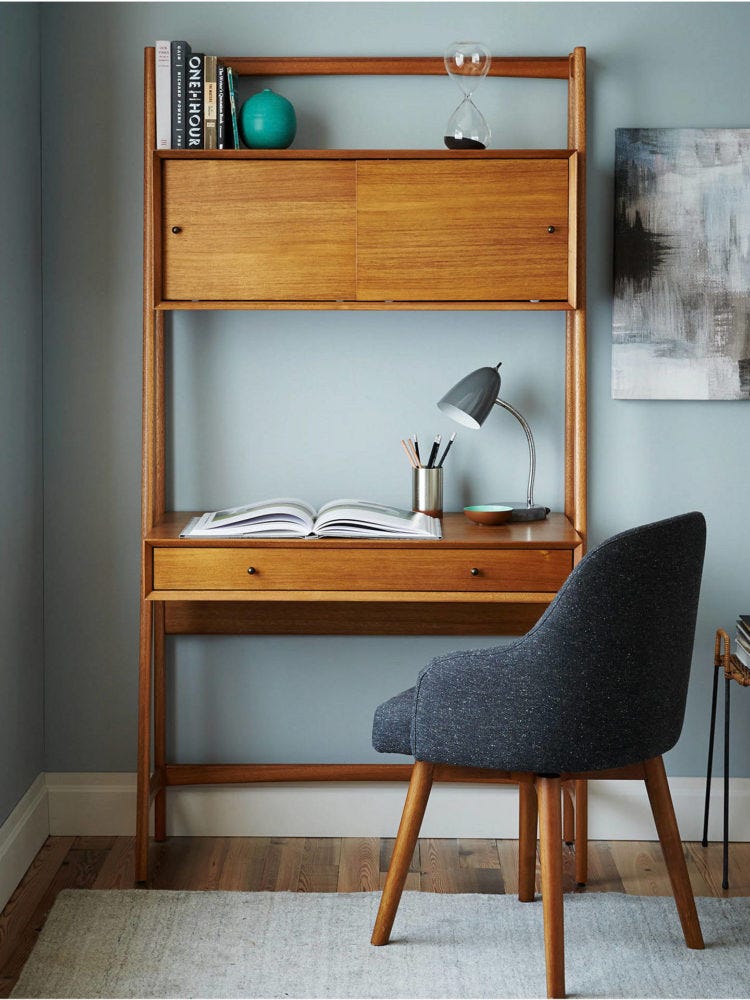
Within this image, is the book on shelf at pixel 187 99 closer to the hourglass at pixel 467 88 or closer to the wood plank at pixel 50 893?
the hourglass at pixel 467 88

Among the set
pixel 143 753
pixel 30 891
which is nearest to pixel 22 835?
pixel 30 891

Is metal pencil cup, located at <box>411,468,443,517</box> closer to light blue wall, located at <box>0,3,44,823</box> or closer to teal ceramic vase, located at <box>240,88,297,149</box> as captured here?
teal ceramic vase, located at <box>240,88,297,149</box>

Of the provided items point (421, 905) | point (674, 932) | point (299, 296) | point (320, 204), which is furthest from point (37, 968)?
point (320, 204)

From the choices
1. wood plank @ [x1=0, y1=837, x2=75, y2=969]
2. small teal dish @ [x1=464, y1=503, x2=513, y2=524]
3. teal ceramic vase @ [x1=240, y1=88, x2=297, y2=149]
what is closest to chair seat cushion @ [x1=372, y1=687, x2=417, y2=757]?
small teal dish @ [x1=464, y1=503, x2=513, y2=524]

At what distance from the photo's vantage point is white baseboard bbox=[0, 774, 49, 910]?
2.42 meters

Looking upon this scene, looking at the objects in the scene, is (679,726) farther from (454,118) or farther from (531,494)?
(454,118)

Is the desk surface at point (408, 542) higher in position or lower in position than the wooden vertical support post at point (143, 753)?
higher

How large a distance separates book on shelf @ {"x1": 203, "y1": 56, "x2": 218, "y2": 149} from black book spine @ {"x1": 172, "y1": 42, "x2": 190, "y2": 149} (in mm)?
47

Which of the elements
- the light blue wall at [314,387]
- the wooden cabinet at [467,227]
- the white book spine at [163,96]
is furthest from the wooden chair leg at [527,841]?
the white book spine at [163,96]

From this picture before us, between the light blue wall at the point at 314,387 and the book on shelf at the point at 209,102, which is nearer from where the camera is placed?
the book on shelf at the point at 209,102

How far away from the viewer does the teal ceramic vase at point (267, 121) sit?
7.97 feet

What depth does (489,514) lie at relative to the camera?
249 cm

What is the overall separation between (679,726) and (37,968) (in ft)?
4.50

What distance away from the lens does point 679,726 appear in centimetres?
210
